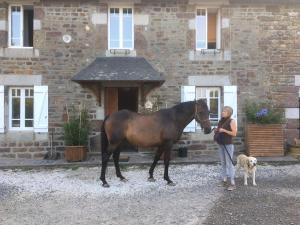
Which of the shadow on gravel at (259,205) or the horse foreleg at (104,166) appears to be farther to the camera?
the horse foreleg at (104,166)

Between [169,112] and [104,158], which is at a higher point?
[169,112]

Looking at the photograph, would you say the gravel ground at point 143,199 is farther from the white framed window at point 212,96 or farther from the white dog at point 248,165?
the white framed window at point 212,96

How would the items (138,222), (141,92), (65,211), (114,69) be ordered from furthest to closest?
(141,92), (114,69), (65,211), (138,222)

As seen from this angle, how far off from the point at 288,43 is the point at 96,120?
20.3 feet

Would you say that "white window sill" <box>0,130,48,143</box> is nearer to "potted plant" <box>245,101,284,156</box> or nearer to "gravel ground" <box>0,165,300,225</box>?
"gravel ground" <box>0,165,300,225</box>

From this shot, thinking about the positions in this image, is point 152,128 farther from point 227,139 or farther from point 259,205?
point 259,205

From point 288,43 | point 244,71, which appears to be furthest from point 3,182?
point 288,43

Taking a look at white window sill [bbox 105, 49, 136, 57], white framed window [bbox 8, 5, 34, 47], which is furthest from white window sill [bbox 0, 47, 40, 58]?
white window sill [bbox 105, 49, 136, 57]

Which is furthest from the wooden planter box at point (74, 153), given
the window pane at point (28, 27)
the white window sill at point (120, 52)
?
the window pane at point (28, 27)

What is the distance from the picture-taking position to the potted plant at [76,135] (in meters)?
10.9

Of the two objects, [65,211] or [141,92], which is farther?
[141,92]

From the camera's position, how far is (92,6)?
11.8 meters

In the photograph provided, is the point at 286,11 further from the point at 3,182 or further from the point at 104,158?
the point at 3,182

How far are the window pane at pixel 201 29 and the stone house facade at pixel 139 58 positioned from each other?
3 cm
